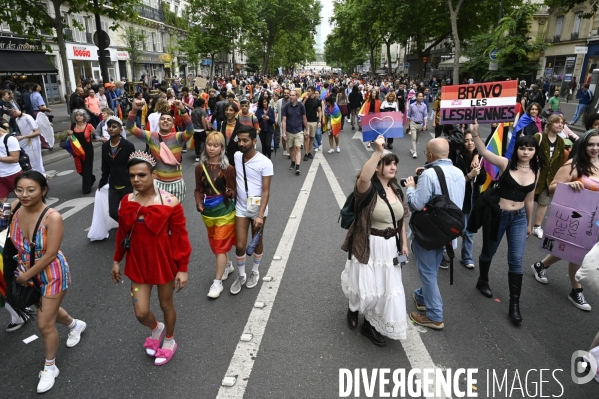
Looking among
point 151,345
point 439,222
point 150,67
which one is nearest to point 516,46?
point 439,222

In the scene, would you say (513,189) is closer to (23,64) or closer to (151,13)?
(23,64)

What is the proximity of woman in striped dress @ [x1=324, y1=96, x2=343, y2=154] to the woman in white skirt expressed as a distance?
873 centimetres

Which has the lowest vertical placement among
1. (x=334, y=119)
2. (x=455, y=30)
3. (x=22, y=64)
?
(x=334, y=119)

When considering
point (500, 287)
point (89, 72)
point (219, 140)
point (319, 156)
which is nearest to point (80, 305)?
point (219, 140)

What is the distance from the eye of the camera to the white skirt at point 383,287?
126 inches

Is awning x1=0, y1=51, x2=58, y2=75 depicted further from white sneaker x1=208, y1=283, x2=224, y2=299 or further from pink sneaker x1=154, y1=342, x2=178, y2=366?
pink sneaker x1=154, y1=342, x2=178, y2=366

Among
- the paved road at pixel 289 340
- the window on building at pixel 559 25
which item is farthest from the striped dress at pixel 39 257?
the window on building at pixel 559 25

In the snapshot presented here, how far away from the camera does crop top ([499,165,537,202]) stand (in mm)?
3742

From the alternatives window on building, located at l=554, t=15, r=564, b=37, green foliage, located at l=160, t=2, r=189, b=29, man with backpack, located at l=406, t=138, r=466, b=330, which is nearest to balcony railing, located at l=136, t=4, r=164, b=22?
green foliage, located at l=160, t=2, r=189, b=29

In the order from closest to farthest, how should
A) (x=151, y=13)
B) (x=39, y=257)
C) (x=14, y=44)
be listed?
1. (x=39, y=257)
2. (x=14, y=44)
3. (x=151, y=13)

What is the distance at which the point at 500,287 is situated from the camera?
4.46 m

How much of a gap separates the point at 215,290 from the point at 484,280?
2.91 meters

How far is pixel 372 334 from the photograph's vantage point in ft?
11.5

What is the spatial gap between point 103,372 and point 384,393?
2200mm
